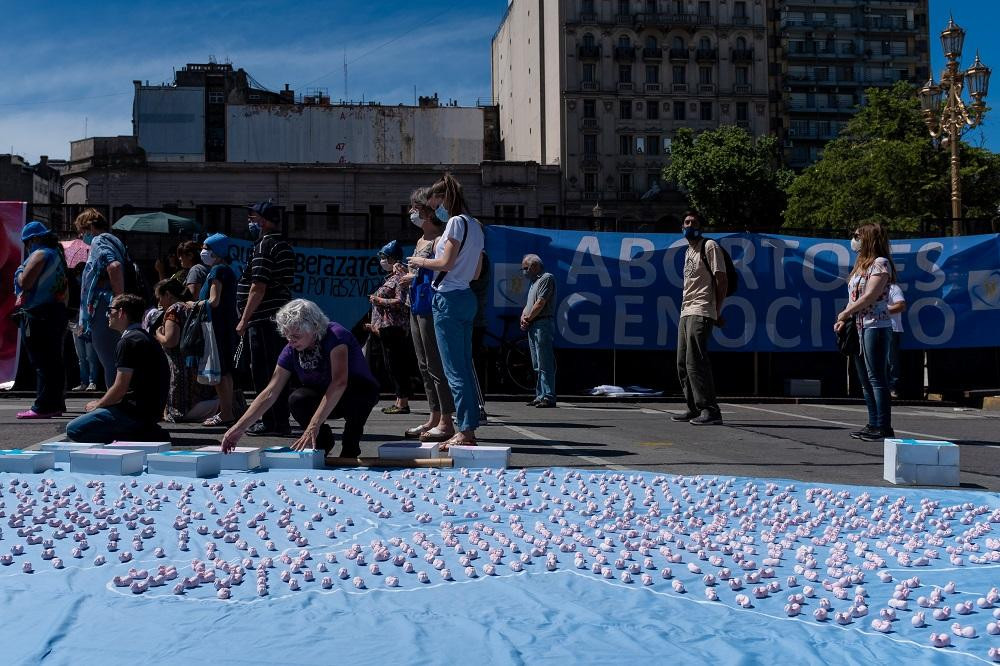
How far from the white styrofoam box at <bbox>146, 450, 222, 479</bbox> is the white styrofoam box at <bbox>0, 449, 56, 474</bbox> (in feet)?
2.34

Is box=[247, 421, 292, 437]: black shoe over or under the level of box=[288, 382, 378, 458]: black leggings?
under

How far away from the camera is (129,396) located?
7742mm

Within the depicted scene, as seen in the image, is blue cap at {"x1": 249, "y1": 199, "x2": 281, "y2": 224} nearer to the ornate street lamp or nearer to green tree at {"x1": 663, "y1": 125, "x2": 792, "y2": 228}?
the ornate street lamp

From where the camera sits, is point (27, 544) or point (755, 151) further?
point (755, 151)

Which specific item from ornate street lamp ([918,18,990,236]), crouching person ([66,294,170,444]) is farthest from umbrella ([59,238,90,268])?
ornate street lamp ([918,18,990,236])

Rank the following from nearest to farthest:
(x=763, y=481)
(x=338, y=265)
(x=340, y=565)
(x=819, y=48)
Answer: (x=340, y=565)
(x=763, y=481)
(x=338, y=265)
(x=819, y=48)

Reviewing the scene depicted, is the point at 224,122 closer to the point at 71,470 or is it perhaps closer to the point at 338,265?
the point at 338,265

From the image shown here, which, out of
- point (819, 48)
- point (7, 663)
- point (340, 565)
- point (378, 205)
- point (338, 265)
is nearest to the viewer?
point (7, 663)

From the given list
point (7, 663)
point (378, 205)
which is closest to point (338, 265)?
point (7, 663)

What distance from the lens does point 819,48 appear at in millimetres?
112688

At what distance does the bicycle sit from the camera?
14828mm

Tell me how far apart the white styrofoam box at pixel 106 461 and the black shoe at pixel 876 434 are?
20.0ft

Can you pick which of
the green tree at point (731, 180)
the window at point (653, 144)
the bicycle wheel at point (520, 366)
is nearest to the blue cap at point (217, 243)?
the bicycle wheel at point (520, 366)

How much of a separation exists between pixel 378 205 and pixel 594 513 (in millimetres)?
68804
